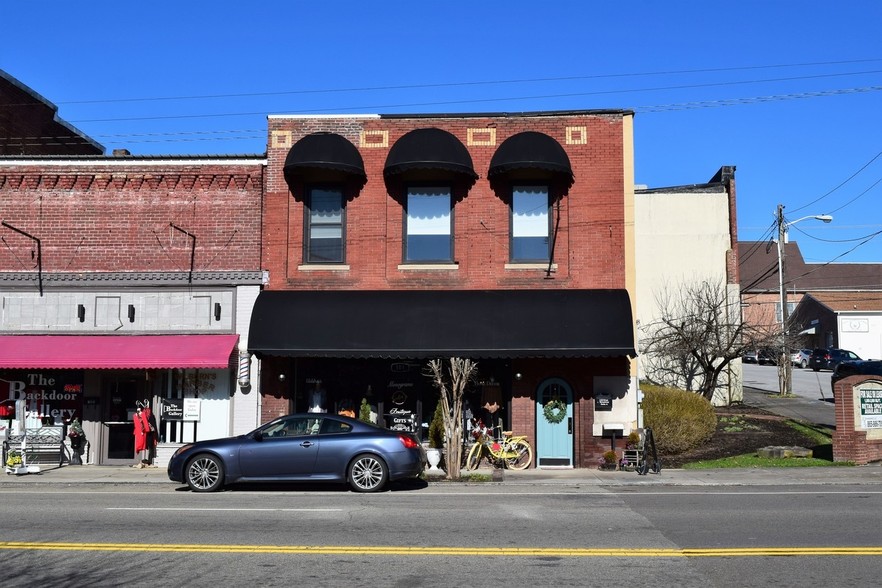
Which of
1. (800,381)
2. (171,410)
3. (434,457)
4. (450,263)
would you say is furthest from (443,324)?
(800,381)

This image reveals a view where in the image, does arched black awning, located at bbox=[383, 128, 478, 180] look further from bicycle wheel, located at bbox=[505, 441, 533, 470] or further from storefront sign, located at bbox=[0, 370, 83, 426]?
storefront sign, located at bbox=[0, 370, 83, 426]

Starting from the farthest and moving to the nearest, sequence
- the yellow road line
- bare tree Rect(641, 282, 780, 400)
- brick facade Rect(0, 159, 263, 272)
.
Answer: bare tree Rect(641, 282, 780, 400) < brick facade Rect(0, 159, 263, 272) < the yellow road line

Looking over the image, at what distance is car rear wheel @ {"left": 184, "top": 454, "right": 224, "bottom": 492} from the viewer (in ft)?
50.1

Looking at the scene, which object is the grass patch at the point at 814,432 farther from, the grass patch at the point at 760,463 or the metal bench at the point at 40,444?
the metal bench at the point at 40,444

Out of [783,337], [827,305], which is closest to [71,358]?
[783,337]

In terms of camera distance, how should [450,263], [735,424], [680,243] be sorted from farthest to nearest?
1. [680,243]
2. [735,424]
3. [450,263]

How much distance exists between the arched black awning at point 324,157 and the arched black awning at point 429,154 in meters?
0.77

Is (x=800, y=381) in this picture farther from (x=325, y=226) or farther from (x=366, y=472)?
(x=366, y=472)

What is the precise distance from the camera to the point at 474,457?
1897cm

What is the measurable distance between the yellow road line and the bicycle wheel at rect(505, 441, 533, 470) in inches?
374

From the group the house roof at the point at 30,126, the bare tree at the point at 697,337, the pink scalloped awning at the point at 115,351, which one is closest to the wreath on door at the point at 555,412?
the pink scalloped awning at the point at 115,351

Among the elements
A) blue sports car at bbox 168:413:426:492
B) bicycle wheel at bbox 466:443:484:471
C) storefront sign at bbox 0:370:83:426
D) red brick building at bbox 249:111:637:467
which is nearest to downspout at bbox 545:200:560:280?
red brick building at bbox 249:111:637:467

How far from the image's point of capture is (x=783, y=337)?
96.5 feet

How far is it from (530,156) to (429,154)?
2.33 metres
